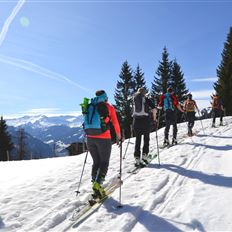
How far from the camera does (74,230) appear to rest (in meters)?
6.03

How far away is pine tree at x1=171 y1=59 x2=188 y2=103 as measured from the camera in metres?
56.6

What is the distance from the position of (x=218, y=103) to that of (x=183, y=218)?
1710cm

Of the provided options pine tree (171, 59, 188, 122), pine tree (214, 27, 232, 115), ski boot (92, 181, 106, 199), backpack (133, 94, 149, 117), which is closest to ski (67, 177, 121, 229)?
ski boot (92, 181, 106, 199)

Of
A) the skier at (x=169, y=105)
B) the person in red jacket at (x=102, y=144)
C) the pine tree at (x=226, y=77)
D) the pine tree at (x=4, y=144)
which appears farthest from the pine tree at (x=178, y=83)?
the person in red jacket at (x=102, y=144)

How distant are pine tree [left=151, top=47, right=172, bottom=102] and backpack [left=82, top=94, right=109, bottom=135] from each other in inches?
1932

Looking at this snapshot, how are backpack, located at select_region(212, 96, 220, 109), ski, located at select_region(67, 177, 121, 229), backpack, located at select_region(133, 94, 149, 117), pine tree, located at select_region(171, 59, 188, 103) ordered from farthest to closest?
pine tree, located at select_region(171, 59, 188, 103), backpack, located at select_region(212, 96, 220, 109), backpack, located at select_region(133, 94, 149, 117), ski, located at select_region(67, 177, 121, 229)

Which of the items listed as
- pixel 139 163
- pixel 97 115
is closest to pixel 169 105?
pixel 139 163

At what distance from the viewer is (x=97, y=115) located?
24.7ft

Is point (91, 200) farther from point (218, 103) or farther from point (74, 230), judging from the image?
point (218, 103)

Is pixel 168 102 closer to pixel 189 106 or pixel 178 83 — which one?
pixel 189 106

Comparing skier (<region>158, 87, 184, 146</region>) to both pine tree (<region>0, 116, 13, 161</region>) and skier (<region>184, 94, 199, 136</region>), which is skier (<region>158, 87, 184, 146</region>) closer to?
skier (<region>184, 94, 199, 136</region>)

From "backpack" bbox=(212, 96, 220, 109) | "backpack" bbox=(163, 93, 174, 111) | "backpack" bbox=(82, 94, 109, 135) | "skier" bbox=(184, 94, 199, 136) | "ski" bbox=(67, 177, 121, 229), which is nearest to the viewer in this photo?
"ski" bbox=(67, 177, 121, 229)

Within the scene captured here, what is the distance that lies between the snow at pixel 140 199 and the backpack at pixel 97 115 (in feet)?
5.59

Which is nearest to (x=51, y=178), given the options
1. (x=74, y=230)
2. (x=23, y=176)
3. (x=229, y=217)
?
(x=23, y=176)
